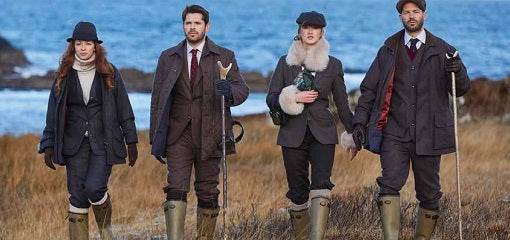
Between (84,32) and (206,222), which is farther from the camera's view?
(206,222)

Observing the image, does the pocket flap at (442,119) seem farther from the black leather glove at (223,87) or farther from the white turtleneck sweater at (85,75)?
the white turtleneck sweater at (85,75)

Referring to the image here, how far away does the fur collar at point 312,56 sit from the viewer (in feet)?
Result: 25.2

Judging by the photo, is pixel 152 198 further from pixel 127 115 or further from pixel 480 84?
pixel 480 84

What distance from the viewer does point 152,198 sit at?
40.4ft

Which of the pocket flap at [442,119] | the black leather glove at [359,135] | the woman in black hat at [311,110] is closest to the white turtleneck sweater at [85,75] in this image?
the woman in black hat at [311,110]

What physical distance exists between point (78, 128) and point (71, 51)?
608 mm

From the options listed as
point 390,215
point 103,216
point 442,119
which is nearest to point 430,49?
point 442,119

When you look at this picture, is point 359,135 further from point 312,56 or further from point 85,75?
point 85,75

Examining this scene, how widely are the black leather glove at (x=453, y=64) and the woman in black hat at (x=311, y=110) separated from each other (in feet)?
2.99

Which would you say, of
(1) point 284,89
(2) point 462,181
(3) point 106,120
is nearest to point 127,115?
(3) point 106,120

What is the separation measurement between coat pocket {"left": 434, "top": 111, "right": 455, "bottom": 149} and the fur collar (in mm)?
975

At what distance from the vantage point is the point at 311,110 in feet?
25.3

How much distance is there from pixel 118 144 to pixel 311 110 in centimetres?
155

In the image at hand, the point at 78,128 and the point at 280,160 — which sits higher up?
the point at 78,128
